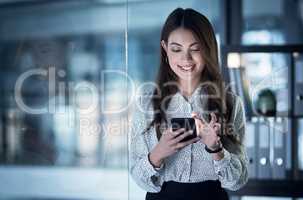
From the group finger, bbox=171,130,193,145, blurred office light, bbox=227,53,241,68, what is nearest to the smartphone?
finger, bbox=171,130,193,145

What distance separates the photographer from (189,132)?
53.0 inches

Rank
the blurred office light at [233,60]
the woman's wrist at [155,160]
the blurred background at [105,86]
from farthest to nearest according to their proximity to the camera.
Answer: the blurred office light at [233,60], the blurred background at [105,86], the woman's wrist at [155,160]

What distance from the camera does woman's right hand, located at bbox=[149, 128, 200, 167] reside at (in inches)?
50.6

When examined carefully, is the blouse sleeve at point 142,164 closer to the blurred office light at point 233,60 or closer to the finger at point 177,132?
the finger at point 177,132

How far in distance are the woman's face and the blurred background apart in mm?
192

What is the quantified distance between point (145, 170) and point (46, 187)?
0.78m

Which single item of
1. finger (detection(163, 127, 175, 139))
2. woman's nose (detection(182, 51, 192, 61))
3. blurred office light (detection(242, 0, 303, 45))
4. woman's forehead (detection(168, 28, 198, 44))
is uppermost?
blurred office light (detection(242, 0, 303, 45))

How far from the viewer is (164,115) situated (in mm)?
1440

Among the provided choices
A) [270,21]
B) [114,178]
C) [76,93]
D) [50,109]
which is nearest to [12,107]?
[50,109]

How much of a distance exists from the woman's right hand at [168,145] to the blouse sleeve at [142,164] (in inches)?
0.9

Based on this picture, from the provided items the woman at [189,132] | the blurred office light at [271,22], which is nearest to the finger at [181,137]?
the woman at [189,132]

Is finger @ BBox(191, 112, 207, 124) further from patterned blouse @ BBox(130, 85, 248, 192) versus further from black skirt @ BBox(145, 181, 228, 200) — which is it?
black skirt @ BBox(145, 181, 228, 200)

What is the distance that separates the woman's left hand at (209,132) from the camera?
1.31 metres

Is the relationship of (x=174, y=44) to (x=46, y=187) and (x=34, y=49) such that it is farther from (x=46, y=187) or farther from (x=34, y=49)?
(x=46, y=187)
